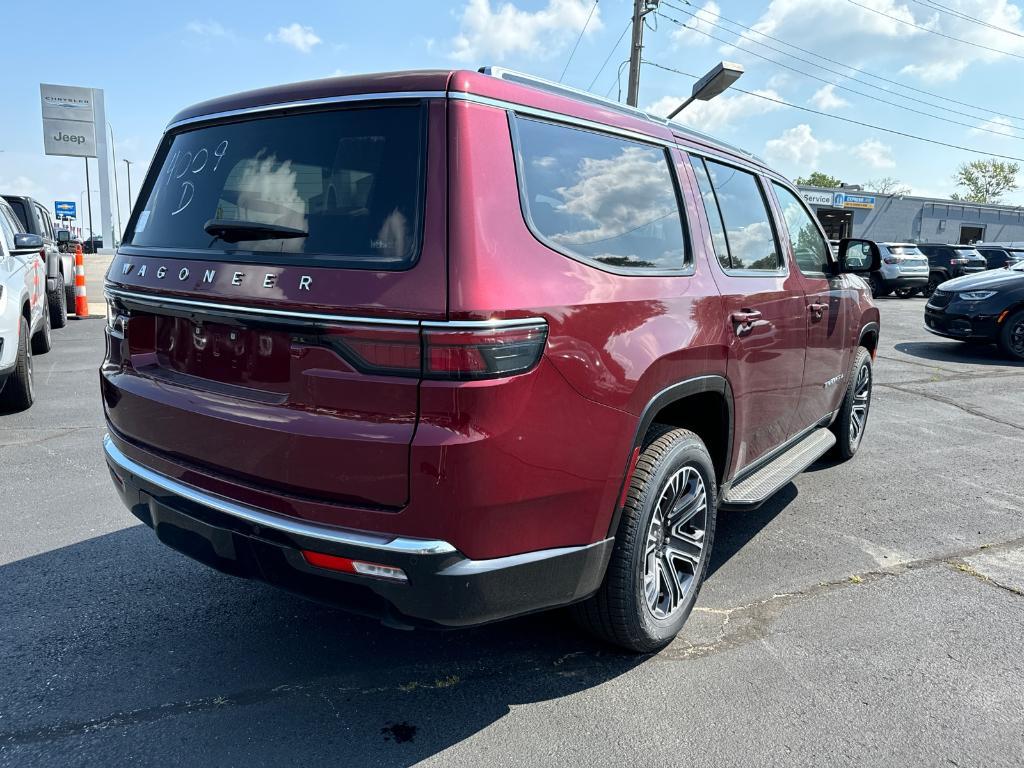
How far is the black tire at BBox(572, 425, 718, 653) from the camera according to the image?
251 cm

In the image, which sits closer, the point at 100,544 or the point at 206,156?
the point at 206,156

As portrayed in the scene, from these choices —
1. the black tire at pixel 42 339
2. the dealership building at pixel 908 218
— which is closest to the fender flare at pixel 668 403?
the black tire at pixel 42 339

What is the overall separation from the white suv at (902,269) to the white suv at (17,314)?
2122 centimetres

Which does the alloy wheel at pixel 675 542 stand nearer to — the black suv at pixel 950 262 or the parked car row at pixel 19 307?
the parked car row at pixel 19 307

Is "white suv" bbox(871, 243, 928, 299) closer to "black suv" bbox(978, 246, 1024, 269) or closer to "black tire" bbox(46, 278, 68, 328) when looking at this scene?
"black suv" bbox(978, 246, 1024, 269)

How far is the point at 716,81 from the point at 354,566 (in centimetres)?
1309

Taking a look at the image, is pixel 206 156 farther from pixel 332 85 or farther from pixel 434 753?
pixel 434 753

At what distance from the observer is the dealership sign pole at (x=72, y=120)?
1688 inches

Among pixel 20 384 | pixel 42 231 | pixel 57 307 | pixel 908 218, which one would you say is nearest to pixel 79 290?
pixel 42 231

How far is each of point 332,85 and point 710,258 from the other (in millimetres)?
1613

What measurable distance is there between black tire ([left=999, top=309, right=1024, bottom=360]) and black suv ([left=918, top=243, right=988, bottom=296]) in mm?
13879

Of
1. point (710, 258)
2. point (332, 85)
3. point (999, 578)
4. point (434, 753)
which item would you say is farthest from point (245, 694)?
point (999, 578)

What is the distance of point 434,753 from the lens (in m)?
2.27

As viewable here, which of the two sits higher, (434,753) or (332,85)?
(332,85)
